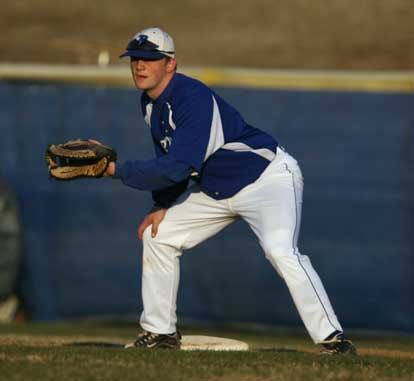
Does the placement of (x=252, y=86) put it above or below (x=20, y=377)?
above

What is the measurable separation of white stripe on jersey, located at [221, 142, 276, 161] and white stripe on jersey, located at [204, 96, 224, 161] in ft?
0.20

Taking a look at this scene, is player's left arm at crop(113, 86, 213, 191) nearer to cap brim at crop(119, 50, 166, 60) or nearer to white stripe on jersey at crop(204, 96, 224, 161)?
white stripe on jersey at crop(204, 96, 224, 161)

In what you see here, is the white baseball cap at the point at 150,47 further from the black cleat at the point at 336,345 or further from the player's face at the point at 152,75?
the black cleat at the point at 336,345

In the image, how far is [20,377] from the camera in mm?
5418

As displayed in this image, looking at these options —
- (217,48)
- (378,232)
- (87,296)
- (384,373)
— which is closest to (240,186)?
(384,373)

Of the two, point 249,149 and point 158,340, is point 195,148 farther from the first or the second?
point 158,340

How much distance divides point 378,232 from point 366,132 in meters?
0.88

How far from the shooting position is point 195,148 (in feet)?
21.9

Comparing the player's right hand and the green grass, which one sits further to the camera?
the player's right hand

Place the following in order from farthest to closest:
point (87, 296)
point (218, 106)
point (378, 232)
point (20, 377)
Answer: point (87, 296) < point (378, 232) < point (218, 106) < point (20, 377)

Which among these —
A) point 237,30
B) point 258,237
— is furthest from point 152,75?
point 237,30

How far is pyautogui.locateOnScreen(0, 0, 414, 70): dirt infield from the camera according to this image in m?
17.0

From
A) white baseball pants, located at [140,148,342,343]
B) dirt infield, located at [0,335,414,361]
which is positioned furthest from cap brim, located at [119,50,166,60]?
dirt infield, located at [0,335,414,361]

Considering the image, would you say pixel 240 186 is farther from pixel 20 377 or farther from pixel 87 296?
pixel 87 296
